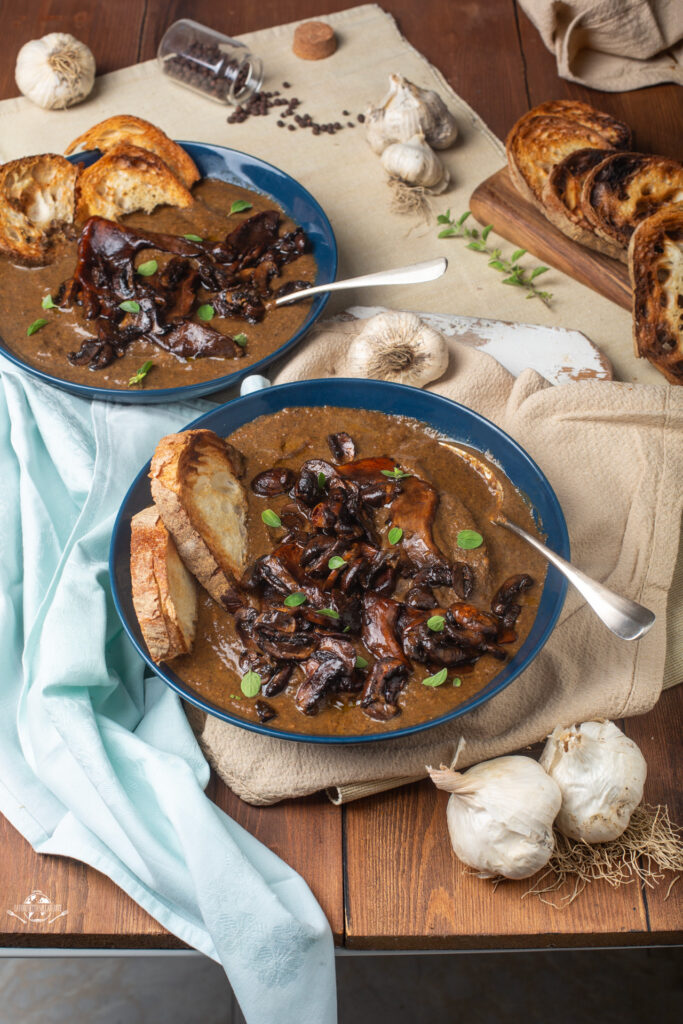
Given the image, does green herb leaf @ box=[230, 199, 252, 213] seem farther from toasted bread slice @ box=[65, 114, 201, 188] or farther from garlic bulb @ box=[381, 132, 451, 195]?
garlic bulb @ box=[381, 132, 451, 195]

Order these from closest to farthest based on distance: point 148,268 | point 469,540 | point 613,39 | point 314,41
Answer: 1. point 469,540
2. point 148,268
3. point 613,39
4. point 314,41

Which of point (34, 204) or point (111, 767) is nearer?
point (111, 767)

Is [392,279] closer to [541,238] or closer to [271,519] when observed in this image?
[541,238]

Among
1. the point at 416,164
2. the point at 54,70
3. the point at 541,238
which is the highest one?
the point at 54,70

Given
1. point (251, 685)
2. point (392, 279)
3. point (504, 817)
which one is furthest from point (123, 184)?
point (504, 817)

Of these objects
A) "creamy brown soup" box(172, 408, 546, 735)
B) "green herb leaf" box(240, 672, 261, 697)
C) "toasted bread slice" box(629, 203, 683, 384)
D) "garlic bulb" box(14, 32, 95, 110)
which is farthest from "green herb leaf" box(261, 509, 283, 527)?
"garlic bulb" box(14, 32, 95, 110)

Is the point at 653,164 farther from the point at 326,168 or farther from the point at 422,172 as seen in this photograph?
the point at 326,168
